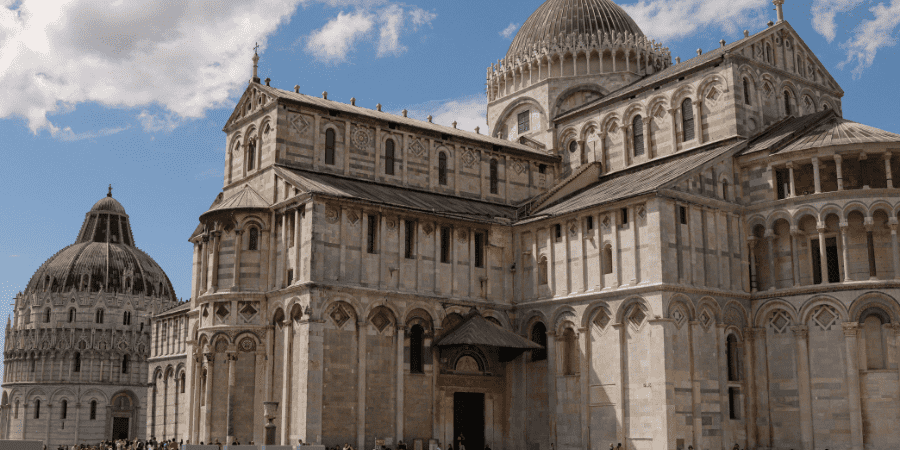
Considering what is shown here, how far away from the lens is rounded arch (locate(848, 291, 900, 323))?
3422 cm

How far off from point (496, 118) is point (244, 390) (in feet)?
82.8

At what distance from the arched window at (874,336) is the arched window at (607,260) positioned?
33.2 ft

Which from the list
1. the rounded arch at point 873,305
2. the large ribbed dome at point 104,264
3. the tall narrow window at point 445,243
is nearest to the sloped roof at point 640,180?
the tall narrow window at point 445,243

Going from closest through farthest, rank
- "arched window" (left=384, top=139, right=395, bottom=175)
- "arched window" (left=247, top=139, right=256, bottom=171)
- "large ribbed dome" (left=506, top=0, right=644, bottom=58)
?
"arched window" (left=247, top=139, right=256, bottom=171) < "arched window" (left=384, top=139, right=395, bottom=175) < "large ribbed dome" (left=506, top=0, right=644, bottom=58)

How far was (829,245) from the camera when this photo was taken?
36219mm

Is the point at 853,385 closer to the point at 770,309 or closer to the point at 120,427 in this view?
the point at 770,309

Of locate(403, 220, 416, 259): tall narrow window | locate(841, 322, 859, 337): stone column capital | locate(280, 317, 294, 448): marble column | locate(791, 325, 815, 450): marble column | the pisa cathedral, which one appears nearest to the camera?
locate(841, 322, 859, 337): stone column capital

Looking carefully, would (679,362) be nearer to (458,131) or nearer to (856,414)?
(856,414)

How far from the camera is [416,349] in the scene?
3897cm

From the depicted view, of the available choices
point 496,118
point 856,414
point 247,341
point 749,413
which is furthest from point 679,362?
point 496,118

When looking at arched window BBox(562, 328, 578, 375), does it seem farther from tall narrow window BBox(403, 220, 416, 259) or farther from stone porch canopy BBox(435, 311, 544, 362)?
tall narrow window BBox(403, 220, 416, 259)

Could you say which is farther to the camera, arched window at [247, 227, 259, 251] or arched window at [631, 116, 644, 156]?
arched window at [631, 116, 644, 156]

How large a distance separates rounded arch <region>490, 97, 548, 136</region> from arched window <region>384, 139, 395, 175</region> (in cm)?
1195

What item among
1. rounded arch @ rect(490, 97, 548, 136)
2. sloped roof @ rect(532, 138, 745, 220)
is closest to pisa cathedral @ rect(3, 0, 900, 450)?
sloped roof @ rect(532, 138, 745, 220)
